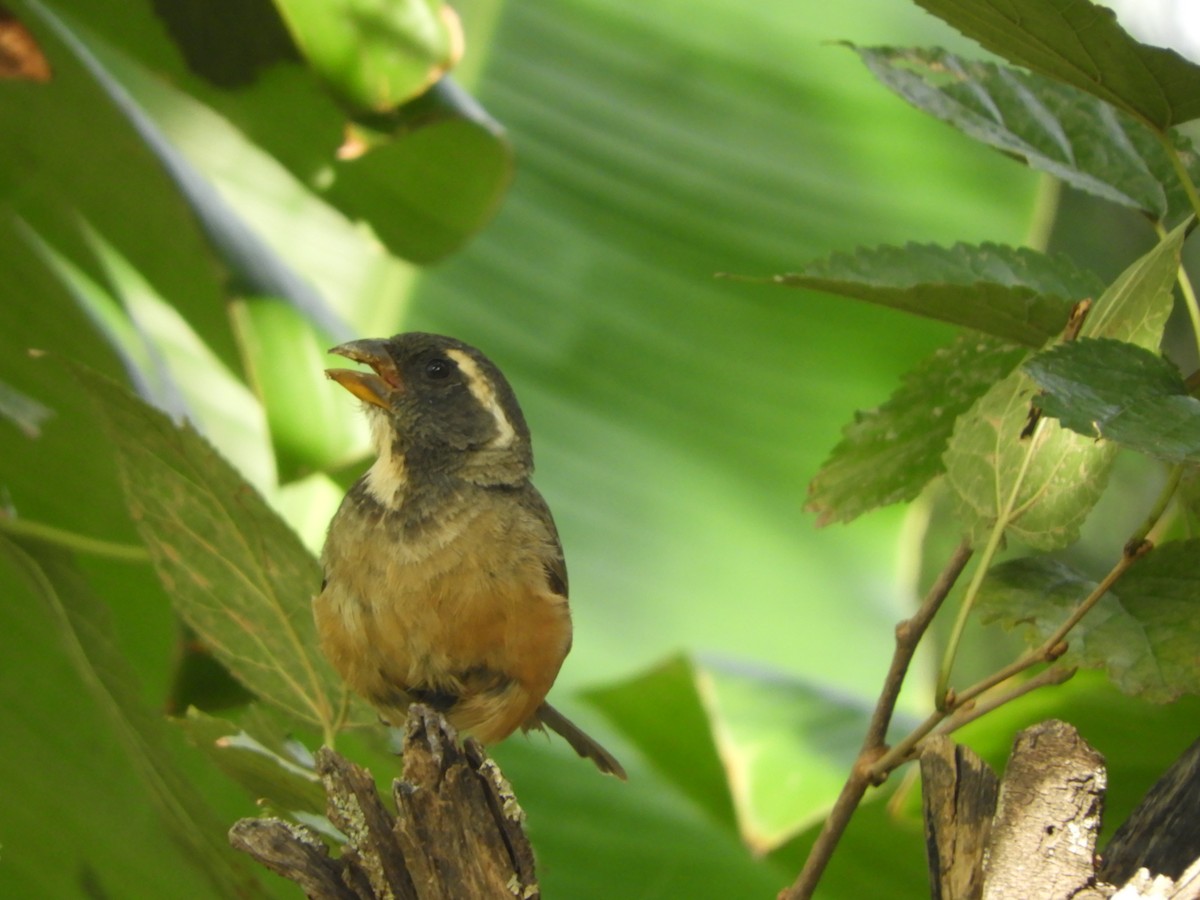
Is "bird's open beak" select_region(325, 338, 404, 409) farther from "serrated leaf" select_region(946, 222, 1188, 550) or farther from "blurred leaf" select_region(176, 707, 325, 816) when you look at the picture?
"serrated leaf" select_region(946, 222, 1188, 550)

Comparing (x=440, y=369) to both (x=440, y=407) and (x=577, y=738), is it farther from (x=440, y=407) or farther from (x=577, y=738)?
(x=577, y=738)

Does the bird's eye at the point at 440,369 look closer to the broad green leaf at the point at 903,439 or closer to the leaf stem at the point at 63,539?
the leaf stem at the point at 63,539

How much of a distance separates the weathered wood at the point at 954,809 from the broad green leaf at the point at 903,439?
430 millimetres

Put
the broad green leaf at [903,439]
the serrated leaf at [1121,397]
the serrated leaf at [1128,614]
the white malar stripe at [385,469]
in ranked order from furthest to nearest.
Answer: the white malar stripe at [385,469] → the broad green leaf at [903,439] → the serrated leaf at [1128,614] → the serrated leaf at [1121,397]

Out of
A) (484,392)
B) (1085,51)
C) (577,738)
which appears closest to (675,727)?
(577,738)

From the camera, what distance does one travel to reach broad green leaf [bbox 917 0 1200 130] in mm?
1270

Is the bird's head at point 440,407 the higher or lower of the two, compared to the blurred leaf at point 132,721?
higher

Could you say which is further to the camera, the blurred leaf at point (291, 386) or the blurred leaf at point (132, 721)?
the blurred leaf at point (291, 386)

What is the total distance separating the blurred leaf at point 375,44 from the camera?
2.14m

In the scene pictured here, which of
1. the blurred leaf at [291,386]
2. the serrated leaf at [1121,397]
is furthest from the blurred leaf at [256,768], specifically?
the serrated leaf at [1121,397]

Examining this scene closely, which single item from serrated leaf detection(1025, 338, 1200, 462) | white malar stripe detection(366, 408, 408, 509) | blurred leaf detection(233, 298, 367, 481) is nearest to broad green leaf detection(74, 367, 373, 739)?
white malar stripe detection(366, 408, 408, 509)

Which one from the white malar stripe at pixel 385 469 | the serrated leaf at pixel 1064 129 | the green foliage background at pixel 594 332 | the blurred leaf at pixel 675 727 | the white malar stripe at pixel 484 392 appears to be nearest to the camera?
the serrated leaf at pixel 1064 129

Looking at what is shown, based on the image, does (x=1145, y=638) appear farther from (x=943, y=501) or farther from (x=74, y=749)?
(x=943, y=501)

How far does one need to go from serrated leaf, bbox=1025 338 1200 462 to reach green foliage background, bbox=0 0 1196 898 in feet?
4.23
